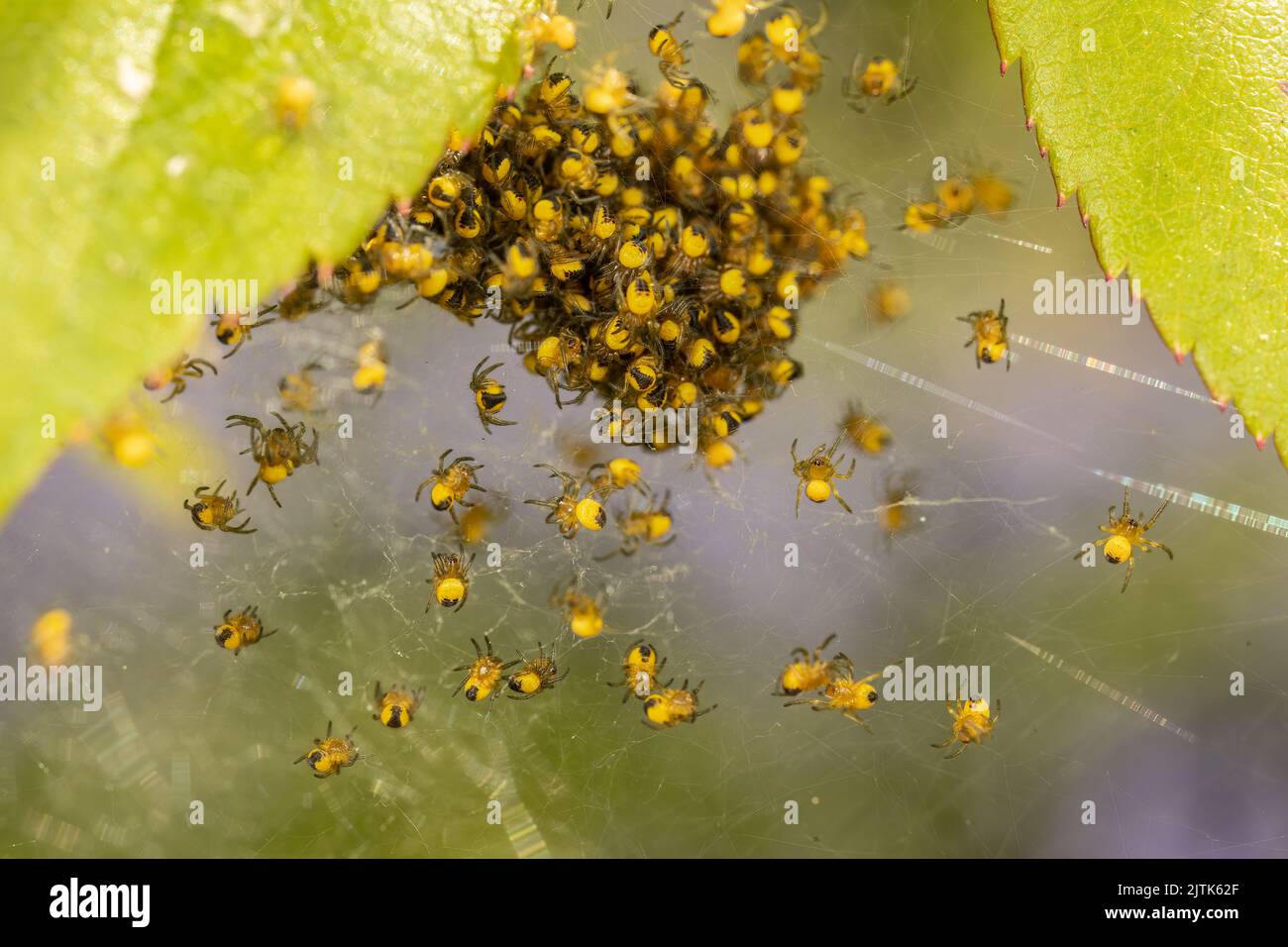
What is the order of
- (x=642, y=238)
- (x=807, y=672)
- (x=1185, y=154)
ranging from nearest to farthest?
(x=1185, y=154) < (x=642, y=238) < (x=807, y=672)

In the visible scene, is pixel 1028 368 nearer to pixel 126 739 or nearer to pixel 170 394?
pixel 170 394

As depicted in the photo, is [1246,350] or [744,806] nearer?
[1246,350]

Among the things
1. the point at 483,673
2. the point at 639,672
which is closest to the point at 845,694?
the point at 639,672

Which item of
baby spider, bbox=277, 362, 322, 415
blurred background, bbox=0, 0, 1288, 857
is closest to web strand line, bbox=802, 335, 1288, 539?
blurred background, bbox=0, 0, 1288, 857

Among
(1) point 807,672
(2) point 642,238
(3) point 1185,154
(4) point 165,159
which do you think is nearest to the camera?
(4) point 165,159

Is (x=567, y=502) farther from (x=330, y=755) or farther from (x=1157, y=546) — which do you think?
(x=1157, y=546)

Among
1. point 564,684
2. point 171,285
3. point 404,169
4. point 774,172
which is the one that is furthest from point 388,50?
point 564,684

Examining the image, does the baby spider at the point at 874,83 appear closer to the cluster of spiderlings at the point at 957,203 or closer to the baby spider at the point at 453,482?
the cluster of spiderlings at the point at 957,203
